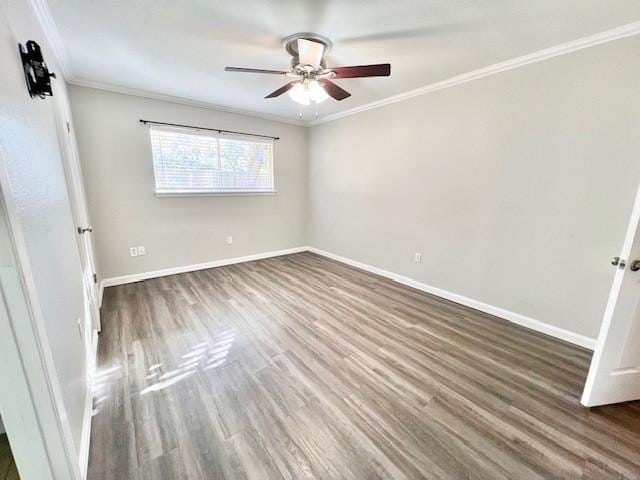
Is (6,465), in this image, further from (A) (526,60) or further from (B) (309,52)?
(A) (526,60)

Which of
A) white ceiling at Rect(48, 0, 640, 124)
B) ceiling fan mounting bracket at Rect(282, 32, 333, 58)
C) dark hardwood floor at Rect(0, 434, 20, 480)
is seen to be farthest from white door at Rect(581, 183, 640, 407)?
dark hardwood floor at Rect(0, 434, 20, 480)

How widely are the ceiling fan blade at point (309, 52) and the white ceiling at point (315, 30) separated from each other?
4.7 inches

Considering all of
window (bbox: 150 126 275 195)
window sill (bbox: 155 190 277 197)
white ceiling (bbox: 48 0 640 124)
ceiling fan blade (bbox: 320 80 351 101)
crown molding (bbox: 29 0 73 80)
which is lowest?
window sill (bbox: 155 190 277 197)

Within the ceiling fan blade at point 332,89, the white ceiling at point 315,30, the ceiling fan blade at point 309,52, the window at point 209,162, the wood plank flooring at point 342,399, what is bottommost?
the wood plank flooring at point 342,399

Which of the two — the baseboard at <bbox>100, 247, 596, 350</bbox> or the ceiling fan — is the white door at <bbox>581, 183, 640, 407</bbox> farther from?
the ceiling fan

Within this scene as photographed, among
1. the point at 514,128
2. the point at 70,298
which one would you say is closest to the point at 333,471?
the point at 70,298

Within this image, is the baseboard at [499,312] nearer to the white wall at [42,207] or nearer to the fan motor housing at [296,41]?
the fan motor housing at [296,41]

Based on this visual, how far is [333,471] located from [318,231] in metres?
3.94

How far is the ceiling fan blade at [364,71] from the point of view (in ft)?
5.96

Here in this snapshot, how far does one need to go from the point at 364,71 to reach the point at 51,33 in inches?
91.2

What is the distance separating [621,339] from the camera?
1512 millimetres

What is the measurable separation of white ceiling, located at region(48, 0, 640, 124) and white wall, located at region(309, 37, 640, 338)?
333 millimetres

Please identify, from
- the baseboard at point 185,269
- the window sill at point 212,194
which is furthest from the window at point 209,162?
the baseboard at point 185,269

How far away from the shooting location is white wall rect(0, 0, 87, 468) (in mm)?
913
